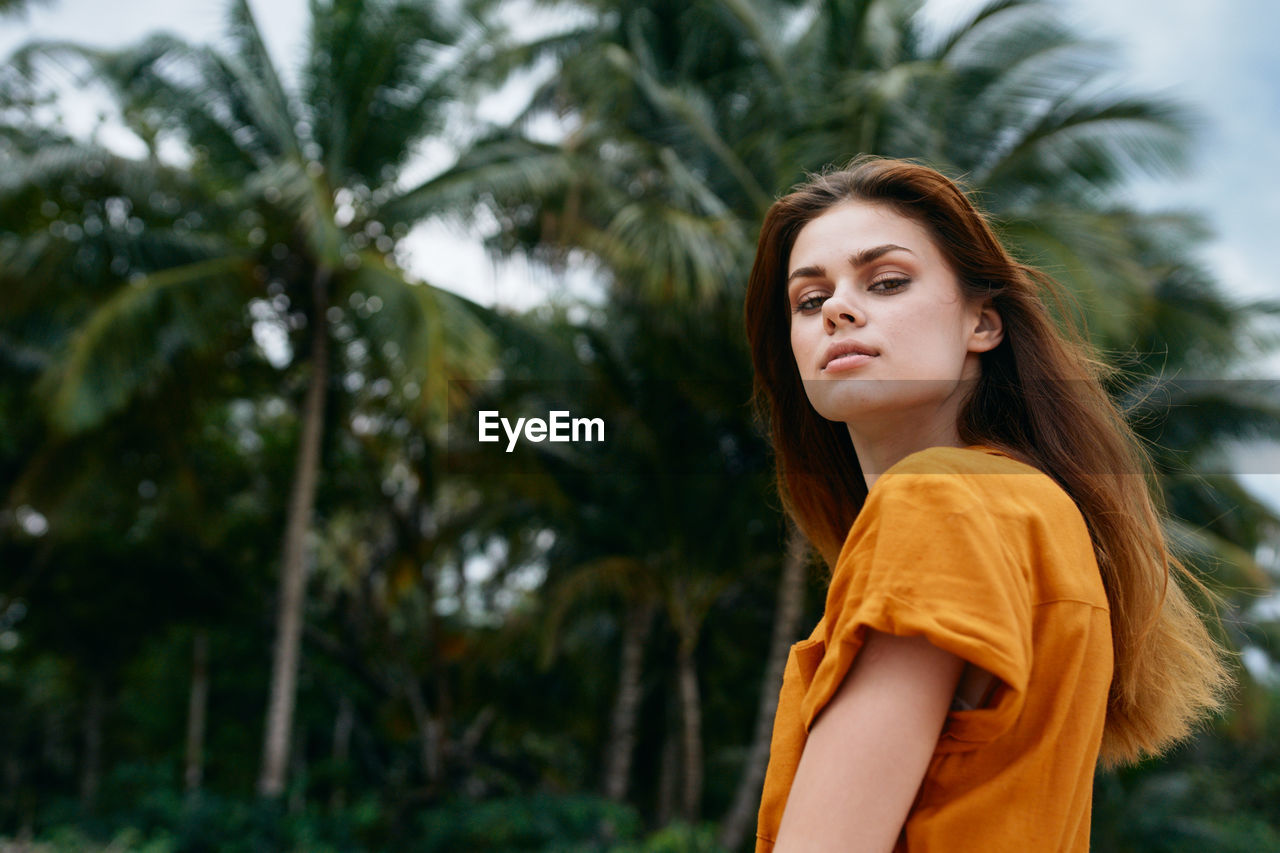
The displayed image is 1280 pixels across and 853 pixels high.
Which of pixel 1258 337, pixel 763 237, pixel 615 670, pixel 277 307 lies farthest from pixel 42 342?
pixel 1258 337

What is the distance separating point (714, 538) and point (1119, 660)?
27.7ft

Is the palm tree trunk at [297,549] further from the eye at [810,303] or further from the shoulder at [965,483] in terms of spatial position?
the shoulder at [965,483]

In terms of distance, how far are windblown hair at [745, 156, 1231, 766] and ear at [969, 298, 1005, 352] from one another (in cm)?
1

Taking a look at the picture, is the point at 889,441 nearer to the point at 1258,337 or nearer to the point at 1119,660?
the point at 1119,660

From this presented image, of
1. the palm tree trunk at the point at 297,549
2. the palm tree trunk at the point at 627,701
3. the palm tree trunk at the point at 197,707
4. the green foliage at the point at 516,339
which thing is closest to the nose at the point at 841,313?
the green foliage at the point at 516,339

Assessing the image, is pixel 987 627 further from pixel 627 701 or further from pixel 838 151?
pixel 627 701

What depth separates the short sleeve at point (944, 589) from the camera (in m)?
0.59

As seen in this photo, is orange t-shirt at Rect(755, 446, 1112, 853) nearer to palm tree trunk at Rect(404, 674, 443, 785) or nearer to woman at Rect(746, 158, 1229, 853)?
woman at Rect(746, 158, 1229, 853)

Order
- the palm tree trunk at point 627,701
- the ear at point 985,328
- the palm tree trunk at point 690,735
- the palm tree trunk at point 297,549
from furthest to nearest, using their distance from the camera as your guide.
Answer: the palm tree trunk at point 627,701 < the palm tree trunk at point 690,735 < the palm tree trunk at point 297,549 < the ear at point 985,328

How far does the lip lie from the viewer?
0.82m

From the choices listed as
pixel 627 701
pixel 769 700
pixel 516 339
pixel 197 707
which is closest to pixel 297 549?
pixel 516 339

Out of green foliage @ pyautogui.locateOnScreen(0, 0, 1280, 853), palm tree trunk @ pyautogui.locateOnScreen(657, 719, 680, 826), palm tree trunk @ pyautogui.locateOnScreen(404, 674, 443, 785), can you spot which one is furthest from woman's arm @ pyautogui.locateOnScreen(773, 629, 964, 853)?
palm tree trunk @ pyautogui.locateOnScreen(404, 674, 443, 785)

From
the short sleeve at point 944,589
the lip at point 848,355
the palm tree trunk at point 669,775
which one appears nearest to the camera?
the short sleeve at point 944,589

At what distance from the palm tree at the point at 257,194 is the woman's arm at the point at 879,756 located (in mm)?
6849
